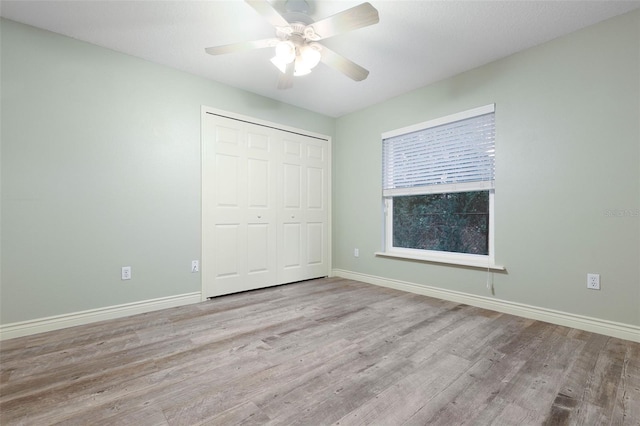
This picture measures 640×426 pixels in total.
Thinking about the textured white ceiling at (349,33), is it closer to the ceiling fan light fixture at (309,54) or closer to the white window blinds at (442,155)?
the ceiling fan light fixture at (309,54)

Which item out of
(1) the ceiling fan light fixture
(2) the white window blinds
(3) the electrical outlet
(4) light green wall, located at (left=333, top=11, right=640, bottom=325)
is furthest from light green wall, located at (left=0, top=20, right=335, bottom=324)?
(3) the electrical outlet

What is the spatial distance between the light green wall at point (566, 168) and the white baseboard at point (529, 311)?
0.05 m

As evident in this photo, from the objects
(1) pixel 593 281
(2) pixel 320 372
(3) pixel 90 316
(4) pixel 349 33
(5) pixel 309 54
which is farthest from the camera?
(3) pixel 90 316

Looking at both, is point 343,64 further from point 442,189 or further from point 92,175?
point 92,175

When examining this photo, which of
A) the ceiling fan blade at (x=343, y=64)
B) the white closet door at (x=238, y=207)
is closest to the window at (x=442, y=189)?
the ceiling fan blade at (x=343, y=64)

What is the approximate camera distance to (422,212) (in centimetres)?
345

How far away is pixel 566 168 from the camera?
2.33 meters

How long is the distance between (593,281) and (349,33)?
9.14 ft

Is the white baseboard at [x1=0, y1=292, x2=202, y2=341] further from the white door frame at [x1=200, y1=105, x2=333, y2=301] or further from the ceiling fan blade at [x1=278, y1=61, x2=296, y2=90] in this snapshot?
the ceiling fan blade at [x1=278, y1=61, x2=296, y2=90]

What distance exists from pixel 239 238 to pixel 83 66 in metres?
2.14

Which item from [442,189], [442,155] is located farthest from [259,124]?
[442,189]

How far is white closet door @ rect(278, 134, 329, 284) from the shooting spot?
3.79 m

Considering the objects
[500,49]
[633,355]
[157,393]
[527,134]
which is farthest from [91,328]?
[500,49]

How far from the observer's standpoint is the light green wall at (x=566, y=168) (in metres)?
2.08
